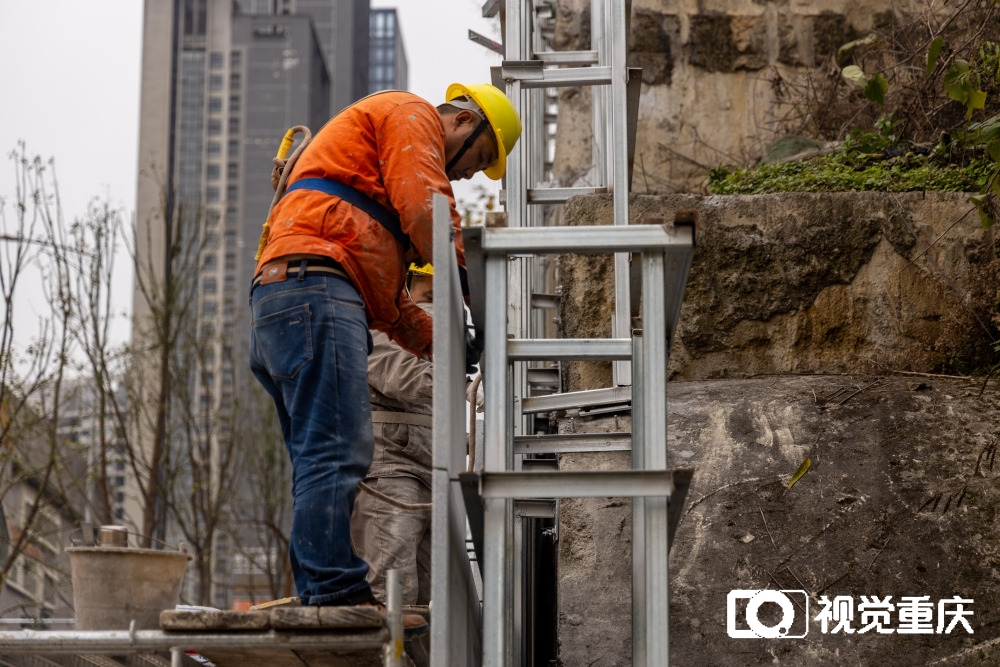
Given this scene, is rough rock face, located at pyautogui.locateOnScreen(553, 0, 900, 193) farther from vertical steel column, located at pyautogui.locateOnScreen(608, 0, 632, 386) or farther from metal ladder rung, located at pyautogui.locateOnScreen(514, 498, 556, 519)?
metal ladder rung, located at pyautogui.locateOnScreen(514, 498, 556, 519)

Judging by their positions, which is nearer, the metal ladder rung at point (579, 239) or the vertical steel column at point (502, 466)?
the vertical steel column at point (502, 466)

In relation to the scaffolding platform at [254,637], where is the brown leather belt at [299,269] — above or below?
above

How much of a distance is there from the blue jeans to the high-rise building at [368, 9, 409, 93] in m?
133

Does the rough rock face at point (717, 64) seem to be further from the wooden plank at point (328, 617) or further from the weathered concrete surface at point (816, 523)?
the wooden plank at point (328, 617)

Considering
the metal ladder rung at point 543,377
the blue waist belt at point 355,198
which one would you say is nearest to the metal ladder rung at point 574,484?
the blue waist belt at point 355,198

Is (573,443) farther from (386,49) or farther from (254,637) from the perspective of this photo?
(386,49)

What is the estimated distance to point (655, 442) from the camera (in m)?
3.27

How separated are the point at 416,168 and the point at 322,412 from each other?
85cm

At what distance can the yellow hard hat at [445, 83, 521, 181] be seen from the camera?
4441 mm

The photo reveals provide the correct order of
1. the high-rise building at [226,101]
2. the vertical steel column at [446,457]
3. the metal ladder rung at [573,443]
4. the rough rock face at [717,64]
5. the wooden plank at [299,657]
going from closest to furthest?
the vertical steel column at [446,457], the wooden plank at [299,657], the metal ladder rung at [573,443], the rough rock face at [717,64], the high-rise building at [226,101]

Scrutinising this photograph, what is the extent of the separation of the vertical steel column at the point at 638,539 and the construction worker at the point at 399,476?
4.29ft

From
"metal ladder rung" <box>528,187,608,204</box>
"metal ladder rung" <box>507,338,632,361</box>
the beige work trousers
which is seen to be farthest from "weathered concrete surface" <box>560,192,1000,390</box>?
"metal ladder rung" <box>507,338,632,361</box>

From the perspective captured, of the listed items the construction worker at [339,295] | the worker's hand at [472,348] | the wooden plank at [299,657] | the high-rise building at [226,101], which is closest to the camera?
Result: the wooden plank at [299,657]

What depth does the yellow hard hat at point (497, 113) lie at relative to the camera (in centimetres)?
444
